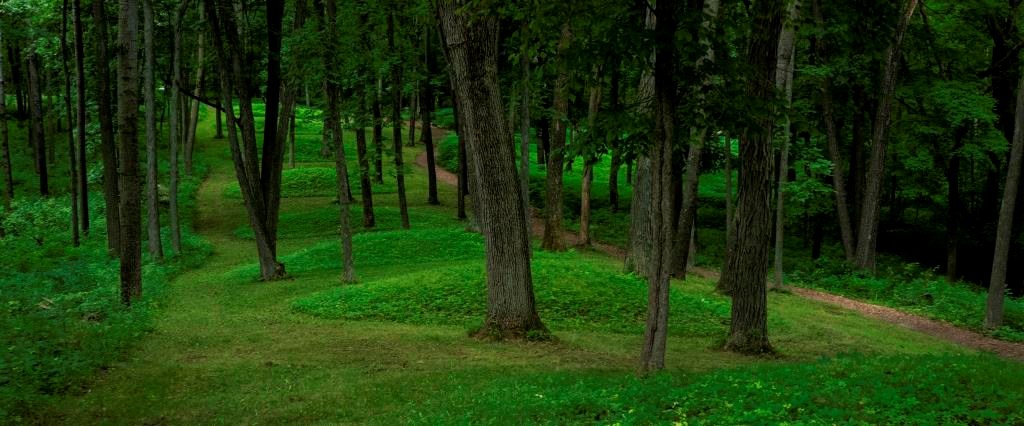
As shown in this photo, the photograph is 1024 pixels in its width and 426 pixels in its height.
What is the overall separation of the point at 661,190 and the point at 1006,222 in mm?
11336

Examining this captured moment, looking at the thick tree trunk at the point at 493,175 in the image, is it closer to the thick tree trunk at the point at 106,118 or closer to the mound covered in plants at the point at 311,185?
the thick tree trunk at the point at 106,118

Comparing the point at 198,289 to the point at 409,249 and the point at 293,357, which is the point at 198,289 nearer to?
the point at 409,249

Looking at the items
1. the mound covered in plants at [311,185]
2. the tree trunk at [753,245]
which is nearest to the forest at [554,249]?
the tree trunk at [753,245]

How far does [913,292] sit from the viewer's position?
20.8 meters

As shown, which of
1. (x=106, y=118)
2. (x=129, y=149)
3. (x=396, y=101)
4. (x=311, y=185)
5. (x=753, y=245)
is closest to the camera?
(x=753, y=245)

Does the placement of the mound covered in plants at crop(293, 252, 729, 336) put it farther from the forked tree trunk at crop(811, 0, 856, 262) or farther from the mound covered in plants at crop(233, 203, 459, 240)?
the mound covered in plants at crop(233, 203, 459, 240)

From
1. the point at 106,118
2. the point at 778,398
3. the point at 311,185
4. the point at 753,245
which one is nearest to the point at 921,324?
the point at 753,245

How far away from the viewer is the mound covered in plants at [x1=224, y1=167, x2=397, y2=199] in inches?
1560

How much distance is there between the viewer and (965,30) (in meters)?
25.4

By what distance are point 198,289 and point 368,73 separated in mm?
11489

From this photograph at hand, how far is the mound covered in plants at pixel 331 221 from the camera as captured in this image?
30.8 m

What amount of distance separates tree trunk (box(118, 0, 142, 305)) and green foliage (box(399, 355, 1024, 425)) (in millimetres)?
7842

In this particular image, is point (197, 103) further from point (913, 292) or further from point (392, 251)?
point (913, 292)

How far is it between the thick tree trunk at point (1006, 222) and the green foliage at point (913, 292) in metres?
0.50
